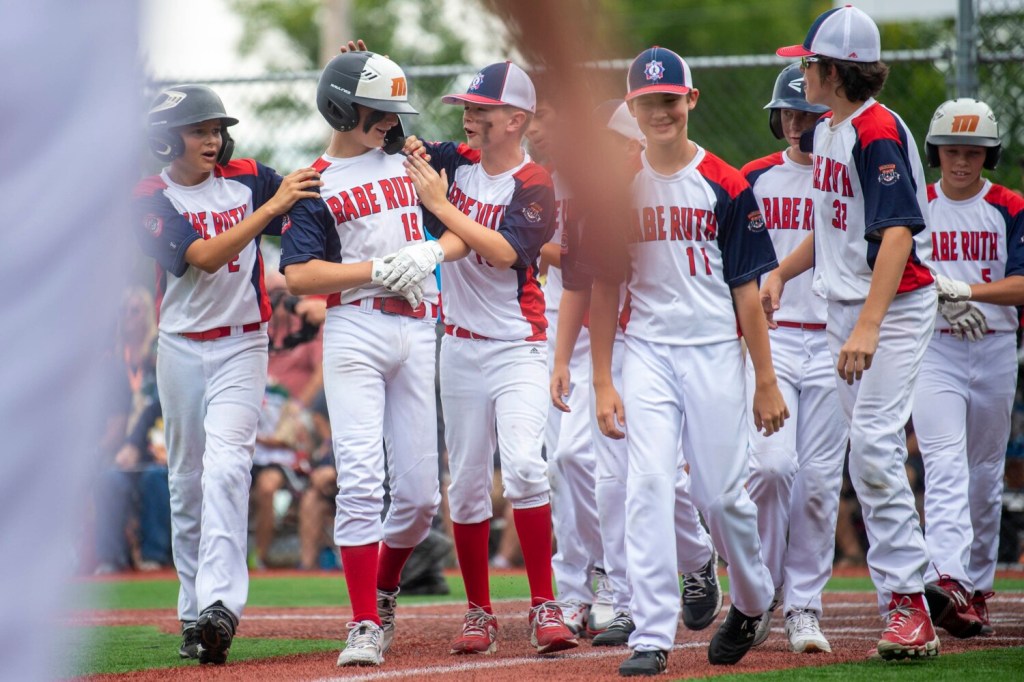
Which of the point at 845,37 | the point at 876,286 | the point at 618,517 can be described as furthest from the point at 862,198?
the point at 618,517

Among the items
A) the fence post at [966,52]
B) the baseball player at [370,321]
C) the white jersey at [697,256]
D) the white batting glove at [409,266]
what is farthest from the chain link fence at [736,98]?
the white jersey at [697,256]

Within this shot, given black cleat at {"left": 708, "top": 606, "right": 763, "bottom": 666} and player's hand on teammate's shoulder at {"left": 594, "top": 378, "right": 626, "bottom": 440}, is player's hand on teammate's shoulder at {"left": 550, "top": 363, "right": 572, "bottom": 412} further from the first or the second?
black cleat at {"left": 708, "top": 606, "right": 763, "bottom": 666}

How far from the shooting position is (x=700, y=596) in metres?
6.00

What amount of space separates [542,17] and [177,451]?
Answer: 5.00 metres

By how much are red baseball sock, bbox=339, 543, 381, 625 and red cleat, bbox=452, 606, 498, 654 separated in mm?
444

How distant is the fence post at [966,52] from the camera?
8.84m

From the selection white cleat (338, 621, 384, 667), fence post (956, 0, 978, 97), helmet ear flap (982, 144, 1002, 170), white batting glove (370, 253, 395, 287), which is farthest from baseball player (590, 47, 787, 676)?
fence post (956, 0, 978, 97)

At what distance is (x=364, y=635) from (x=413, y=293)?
54.9 inches

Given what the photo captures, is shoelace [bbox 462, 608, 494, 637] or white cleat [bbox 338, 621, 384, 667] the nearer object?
white cleat [bbox 338, 621, 384, 667]

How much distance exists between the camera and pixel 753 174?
21.3 feet

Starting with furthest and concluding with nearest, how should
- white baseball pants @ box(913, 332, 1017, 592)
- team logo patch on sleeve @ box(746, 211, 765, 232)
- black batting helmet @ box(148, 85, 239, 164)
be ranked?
1. white baseball pants @ box(913, 332, 1017, 592)
2. black batting helmet @ box(148, 85, 239, 164)
3. team logo patch on sleeve @ box(746, 211, 765, 232)

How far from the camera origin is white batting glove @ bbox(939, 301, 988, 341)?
6637mm

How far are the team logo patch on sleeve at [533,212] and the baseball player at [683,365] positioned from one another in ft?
2.55

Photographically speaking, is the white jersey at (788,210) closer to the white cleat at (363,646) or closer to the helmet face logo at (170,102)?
the white cleat at (363,646)
